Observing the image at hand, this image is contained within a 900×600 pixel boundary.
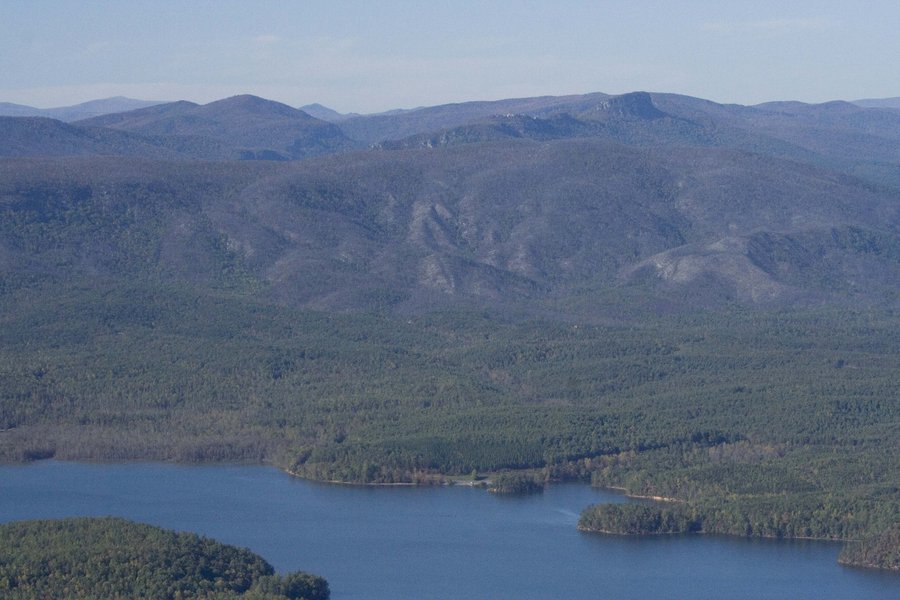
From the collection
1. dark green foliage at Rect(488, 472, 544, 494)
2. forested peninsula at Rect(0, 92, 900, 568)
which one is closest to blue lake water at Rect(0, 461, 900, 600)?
dark green foliage at Rect(488, 472, 544, 494)

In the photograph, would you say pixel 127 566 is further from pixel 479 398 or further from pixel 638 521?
pixel 479 398

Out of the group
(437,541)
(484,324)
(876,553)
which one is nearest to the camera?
(876,553)

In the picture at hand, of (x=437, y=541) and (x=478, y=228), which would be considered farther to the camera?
(x=478, y=228)

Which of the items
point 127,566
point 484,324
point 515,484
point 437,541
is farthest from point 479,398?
point 127,566

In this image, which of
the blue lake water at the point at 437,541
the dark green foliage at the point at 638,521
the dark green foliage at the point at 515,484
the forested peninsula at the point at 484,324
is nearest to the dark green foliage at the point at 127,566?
the blue lake water at the point at 437,541

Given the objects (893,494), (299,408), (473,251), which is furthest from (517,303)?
(893,494)

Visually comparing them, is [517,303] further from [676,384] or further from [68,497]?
Result: [68,497]
